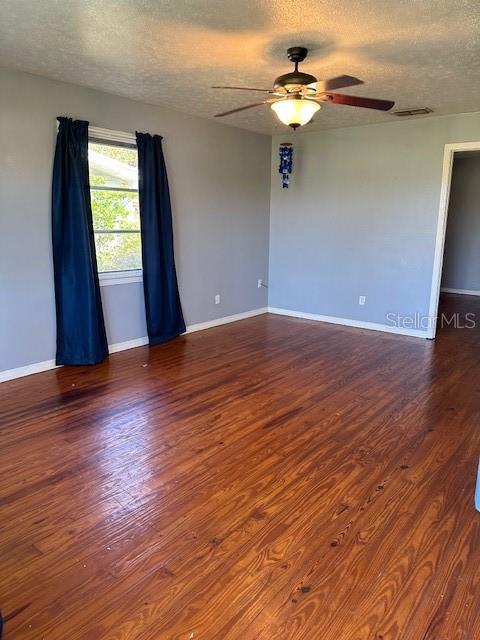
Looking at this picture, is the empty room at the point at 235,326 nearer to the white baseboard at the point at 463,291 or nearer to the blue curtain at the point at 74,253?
the blue curtain at the point at 74,253

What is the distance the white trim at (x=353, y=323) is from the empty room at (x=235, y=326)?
0.10 ft

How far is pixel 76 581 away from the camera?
5.81 ft

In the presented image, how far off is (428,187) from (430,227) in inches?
18.1

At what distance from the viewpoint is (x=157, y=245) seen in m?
4.87

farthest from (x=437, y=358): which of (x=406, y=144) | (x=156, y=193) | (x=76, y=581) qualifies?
(x=76, y=581)

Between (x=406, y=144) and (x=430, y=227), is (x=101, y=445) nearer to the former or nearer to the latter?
(x=430, y=227)

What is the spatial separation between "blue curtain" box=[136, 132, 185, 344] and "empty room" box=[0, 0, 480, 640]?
0.03 metres

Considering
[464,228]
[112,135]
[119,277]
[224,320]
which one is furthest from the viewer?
[464,228]

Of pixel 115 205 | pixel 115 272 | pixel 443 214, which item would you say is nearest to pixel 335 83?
pixel 115 205

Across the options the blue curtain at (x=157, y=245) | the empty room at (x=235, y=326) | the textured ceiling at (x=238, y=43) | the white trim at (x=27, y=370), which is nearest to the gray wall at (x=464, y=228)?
the empty room at (x=235, y=326)

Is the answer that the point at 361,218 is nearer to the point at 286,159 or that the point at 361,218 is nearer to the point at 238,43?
the point at 286,159

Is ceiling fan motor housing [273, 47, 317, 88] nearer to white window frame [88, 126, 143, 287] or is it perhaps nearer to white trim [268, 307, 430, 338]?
white window frame [88, 126, 143, 287]

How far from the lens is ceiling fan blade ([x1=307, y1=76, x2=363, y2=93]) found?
2.63 meters

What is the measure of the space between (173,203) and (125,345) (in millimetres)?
1696
